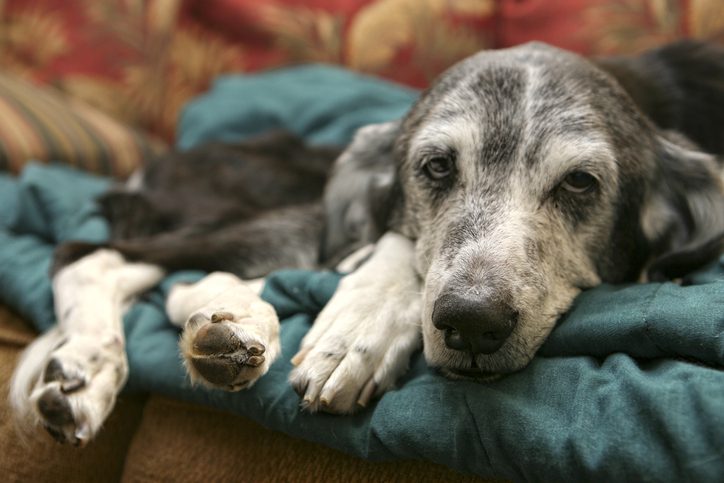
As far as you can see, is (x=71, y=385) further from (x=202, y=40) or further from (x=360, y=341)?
(x=202, y=40)

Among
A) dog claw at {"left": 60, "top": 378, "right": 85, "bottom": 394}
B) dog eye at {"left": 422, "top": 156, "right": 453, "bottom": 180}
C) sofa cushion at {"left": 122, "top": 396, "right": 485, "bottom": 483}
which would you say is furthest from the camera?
dog eye at {"left": 422, "top": 156, "right": 453, "bottom": 180}

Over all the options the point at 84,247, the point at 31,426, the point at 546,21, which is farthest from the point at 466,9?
the point at 31,426

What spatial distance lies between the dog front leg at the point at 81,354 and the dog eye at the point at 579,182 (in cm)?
105

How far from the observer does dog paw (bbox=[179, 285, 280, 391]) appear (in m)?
1.28

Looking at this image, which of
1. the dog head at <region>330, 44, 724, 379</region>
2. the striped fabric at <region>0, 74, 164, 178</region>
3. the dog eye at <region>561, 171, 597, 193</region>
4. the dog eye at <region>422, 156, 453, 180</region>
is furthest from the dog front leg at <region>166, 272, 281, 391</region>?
the striped fabric at <region>0, 74, 164, 178</region>

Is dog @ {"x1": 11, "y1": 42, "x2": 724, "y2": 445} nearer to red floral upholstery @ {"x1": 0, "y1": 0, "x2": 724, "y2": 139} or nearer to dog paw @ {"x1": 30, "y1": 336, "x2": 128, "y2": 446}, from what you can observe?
dog paw @ {"x1": 30, "y1": 336, "x2": 128, "y2": 446}

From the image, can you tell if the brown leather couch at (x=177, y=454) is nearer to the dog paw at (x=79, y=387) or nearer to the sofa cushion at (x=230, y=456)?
the sofa cushion at (x=230, y=456)

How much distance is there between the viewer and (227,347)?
1.28 meters

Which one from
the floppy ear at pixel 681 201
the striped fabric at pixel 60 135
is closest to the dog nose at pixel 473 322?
the floppy ear at pixel 681 201

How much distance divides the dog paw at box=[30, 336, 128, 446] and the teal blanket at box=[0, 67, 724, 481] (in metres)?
0.07

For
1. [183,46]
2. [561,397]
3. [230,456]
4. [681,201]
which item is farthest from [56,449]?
[183,46]

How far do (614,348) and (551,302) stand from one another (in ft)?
0.64

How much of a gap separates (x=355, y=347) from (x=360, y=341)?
0.02m

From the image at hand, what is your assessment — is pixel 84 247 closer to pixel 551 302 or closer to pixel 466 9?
pixel 551 302
